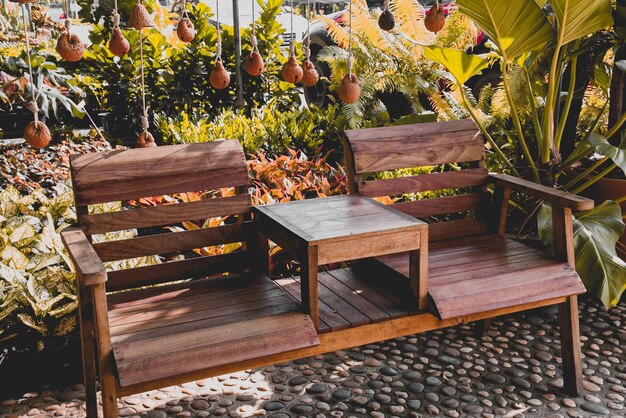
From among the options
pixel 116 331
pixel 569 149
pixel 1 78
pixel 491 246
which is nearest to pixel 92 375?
pixel 116 331

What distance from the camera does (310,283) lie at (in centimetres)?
265

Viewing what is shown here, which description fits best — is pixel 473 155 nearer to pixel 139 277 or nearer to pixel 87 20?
pixel 139 277

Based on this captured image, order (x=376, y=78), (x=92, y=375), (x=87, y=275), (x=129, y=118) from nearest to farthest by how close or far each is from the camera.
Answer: (x=87, y=275) < (x=92, y=375) < (x=376, y=78) < (x=129, y=118)

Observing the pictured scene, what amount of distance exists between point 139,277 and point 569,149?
10.0 ft

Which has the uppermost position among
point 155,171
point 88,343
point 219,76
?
point 219,76

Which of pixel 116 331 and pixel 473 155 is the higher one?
pixel 473 155

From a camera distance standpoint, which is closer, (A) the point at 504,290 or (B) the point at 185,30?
(A) the point at 504,290

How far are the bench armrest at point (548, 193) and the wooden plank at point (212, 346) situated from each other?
1.25m

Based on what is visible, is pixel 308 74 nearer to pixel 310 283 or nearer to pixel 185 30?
pixel 185 30

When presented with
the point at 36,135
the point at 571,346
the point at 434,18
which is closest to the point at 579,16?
the point at 434,18

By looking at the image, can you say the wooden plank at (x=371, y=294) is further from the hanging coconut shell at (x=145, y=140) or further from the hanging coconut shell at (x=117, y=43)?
the hanging coconut shell at (x=117, y=43)

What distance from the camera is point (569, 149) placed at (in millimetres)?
4797

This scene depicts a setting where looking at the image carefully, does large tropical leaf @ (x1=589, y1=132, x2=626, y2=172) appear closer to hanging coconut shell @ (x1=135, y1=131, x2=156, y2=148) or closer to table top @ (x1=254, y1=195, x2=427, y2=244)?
table top @ (x1=254, y1=195, x2=427, y2=244)

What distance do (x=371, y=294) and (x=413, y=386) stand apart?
59cm
